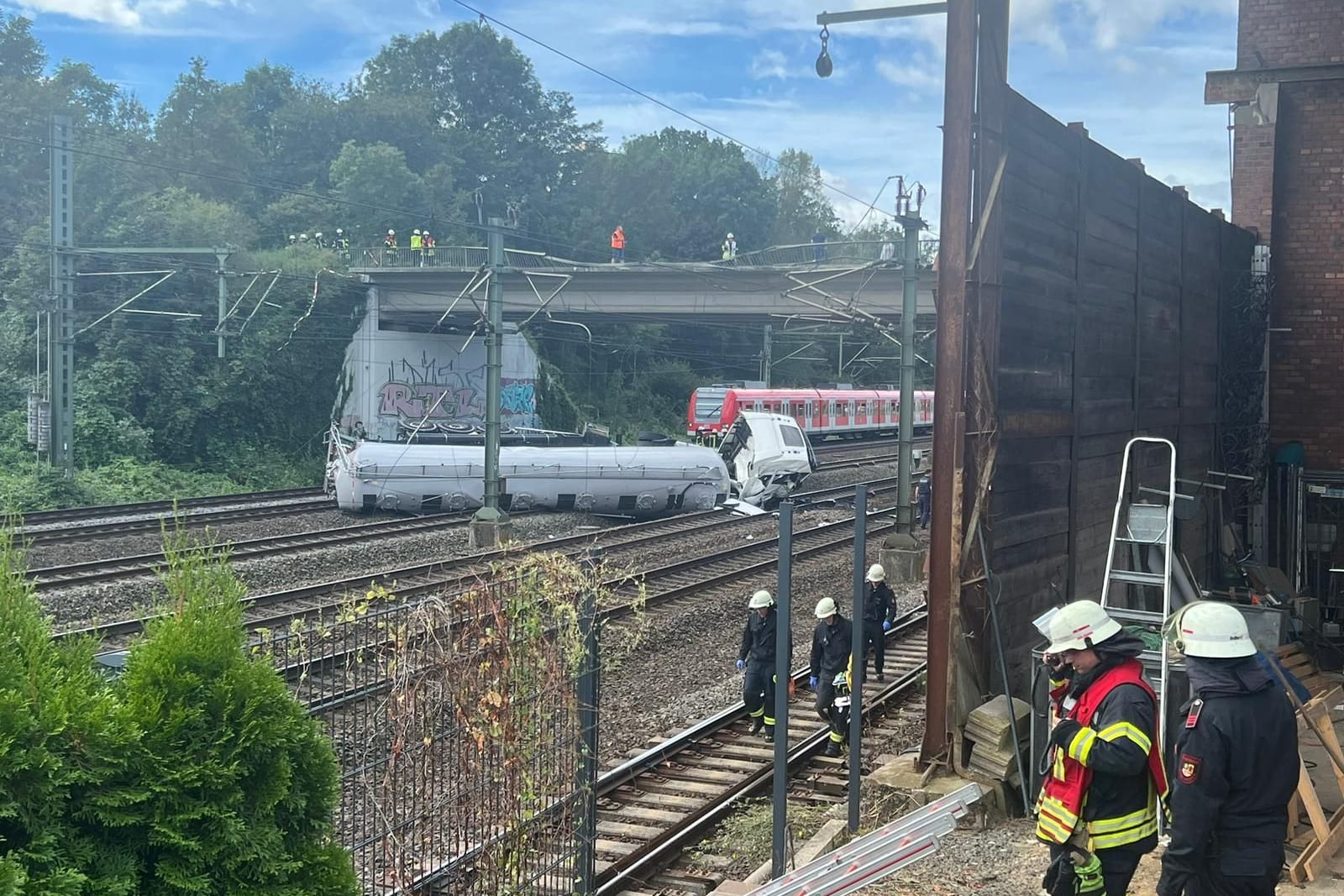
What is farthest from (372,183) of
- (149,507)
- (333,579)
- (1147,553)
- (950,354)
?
(950,354)

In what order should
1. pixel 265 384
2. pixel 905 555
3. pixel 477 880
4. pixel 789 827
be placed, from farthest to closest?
pixel 265 384
pixel 905 555
pixel 789 827
pixel 477 880

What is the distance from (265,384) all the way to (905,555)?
2553 centimetres

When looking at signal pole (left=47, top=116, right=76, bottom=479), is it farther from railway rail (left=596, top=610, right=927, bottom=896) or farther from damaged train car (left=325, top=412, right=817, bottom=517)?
railway rail (left=596, top=610, right=927, bottom=896)

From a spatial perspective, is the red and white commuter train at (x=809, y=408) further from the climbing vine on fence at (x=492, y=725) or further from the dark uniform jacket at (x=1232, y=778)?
the dark uniform jacket at (x=1232, y=778)

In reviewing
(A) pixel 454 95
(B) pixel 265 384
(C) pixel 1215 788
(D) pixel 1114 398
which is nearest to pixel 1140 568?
(D) pixel 1114 398

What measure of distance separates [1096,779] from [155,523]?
22.8 metres

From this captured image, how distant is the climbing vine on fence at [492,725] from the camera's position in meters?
5.21

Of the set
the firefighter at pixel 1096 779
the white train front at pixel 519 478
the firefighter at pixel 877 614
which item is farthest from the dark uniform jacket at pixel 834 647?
the white train front at pixel 519 478

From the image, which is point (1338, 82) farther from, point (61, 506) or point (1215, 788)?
point (61, 506)

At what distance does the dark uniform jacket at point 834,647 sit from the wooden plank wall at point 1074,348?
5.09 feet

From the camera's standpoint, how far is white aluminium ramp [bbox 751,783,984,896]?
18.5 ft

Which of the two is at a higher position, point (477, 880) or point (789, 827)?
point (477, 880)

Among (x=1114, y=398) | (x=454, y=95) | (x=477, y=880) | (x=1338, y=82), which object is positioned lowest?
(x=477, y=880)

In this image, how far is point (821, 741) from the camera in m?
11.0
